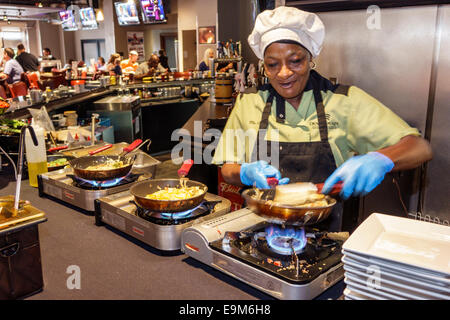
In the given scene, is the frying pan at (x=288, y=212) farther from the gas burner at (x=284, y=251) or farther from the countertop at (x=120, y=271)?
the countertop at (x=120, y=271)

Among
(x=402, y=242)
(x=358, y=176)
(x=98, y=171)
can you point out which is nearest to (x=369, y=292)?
(x=402, y=242)

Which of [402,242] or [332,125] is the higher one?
[332,125]

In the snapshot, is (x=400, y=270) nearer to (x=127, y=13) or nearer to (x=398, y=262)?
(x=398, y=262)

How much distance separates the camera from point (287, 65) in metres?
1.68

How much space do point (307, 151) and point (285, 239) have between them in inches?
23.7

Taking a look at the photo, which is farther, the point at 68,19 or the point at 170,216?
the point at 68,19

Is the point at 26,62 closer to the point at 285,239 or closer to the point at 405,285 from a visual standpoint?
the point at 285,239

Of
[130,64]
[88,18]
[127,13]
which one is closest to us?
[130,64]

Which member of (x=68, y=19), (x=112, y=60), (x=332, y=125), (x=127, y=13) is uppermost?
(x=68, y=19)

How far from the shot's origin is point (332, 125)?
1810mm

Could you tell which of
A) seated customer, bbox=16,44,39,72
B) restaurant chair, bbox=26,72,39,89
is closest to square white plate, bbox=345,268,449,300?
restaurant chair, bbox=26,72,39,89

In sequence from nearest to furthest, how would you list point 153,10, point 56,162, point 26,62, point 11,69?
point 56,162 → point 11,69 → point 26,62 → point 153,10

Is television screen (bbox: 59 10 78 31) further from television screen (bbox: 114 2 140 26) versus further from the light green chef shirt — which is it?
the light green chef shirt

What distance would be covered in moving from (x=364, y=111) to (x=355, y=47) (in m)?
2.06
